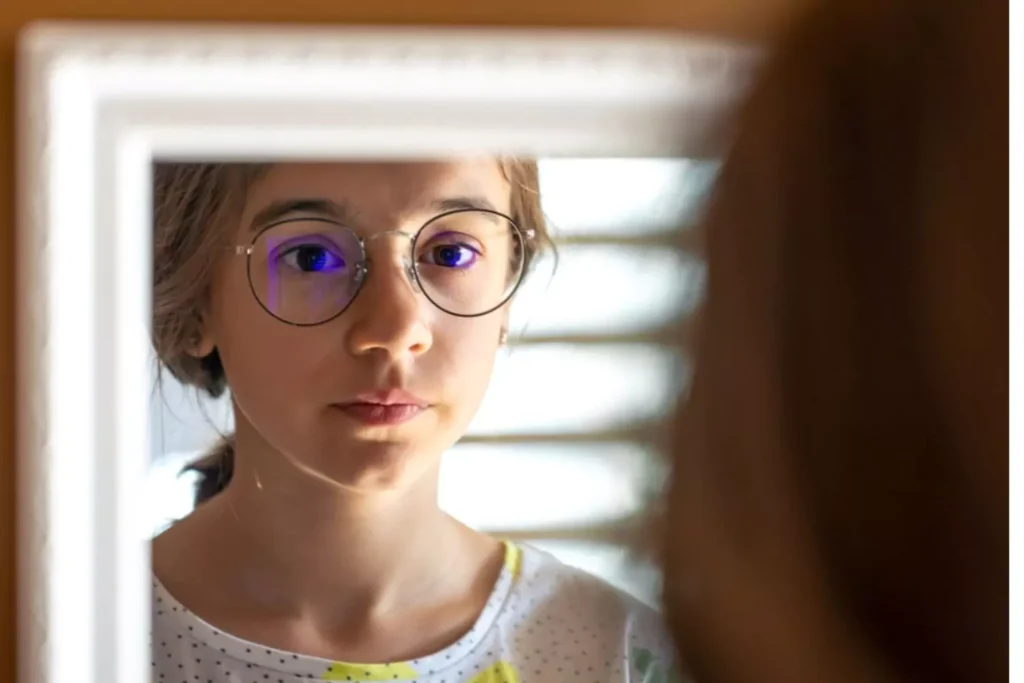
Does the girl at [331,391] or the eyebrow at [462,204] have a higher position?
the eyebrow at [462,204]

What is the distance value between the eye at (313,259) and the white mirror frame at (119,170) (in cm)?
7

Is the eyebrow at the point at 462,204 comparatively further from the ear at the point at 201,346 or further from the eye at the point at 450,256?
the ear at the point at 201,346

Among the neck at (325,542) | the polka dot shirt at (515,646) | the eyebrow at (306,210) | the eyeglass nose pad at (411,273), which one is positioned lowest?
the polka dot shirt at (515,646)

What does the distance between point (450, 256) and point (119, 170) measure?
24 centimetres

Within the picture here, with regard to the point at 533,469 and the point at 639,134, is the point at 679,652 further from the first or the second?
the point at 639,134

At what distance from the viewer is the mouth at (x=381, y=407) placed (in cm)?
74

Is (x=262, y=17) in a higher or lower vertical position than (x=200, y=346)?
higher

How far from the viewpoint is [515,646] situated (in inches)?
30.2

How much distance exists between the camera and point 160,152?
72cm

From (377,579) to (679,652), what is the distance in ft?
0.81

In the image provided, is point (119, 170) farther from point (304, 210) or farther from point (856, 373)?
point (856, 373)

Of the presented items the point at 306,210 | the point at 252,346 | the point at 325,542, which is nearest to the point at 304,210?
the point at 306,210

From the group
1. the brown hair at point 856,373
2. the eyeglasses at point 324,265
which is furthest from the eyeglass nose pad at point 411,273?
the brown hair at point 856,373

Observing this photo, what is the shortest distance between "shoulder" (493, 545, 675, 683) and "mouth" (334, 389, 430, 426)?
0.14m
